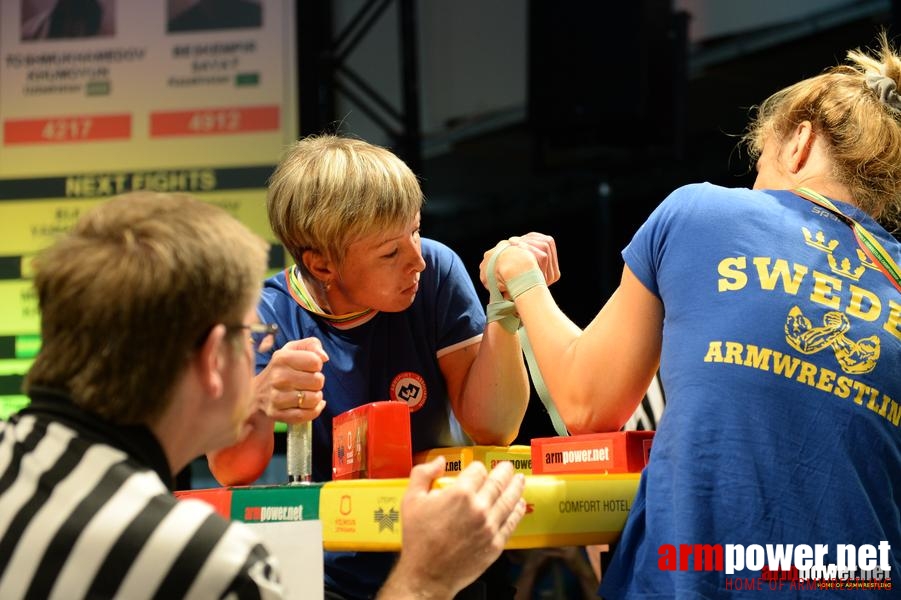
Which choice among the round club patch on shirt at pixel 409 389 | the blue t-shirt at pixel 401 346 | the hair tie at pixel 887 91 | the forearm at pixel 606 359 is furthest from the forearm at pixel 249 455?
the hair tie at pixel 887 91

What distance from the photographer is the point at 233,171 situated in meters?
4.91

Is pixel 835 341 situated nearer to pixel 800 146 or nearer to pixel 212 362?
pixel 800 146

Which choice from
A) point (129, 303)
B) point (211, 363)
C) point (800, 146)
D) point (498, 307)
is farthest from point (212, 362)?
point (800, 146)

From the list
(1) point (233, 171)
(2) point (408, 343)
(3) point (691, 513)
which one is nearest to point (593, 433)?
(3) point (691, 513)

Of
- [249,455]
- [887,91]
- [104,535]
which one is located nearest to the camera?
[104,535]

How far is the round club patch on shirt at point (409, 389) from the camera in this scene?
6.81 feet

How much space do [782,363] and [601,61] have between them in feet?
14.2

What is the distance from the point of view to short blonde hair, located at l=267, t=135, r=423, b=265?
1987 mm

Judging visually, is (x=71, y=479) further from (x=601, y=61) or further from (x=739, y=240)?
(x=601, y=61)

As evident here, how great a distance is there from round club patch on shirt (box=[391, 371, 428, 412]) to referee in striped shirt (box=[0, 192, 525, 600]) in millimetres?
859

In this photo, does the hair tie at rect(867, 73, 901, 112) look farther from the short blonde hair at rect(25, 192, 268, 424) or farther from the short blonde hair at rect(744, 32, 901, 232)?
the short blonde hair at rect(25, 192, 268, 424)

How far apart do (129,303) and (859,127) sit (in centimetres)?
113

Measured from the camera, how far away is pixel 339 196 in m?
1.99

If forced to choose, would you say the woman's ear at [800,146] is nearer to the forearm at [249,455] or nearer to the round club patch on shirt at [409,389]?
the round club patch on shirt at [409,389]
